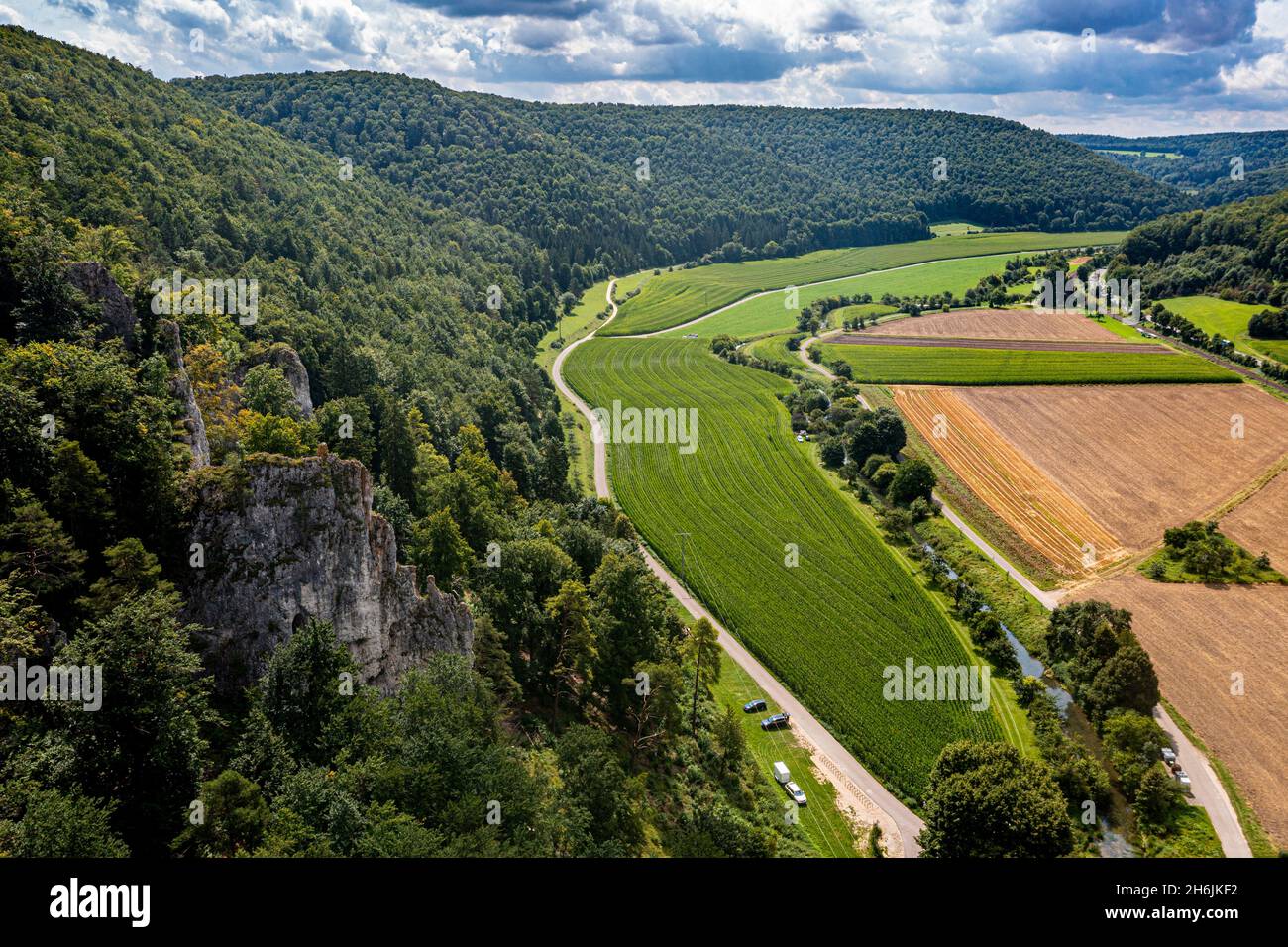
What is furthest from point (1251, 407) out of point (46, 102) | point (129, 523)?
point (46, 102)

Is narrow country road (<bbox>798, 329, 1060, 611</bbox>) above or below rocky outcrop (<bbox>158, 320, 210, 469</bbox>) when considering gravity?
below

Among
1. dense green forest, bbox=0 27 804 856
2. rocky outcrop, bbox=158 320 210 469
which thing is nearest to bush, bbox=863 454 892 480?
dense green forest, bbox=0 27 804 856

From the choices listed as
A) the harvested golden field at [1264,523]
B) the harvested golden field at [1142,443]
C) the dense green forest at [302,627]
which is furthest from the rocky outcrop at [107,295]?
the harvested golden field at [1264,523]

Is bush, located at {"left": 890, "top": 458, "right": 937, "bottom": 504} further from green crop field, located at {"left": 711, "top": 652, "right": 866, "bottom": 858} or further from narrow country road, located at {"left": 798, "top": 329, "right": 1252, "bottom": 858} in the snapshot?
narrow country road, located at {"left": 798, "top": 329, "right": 1252, "bottom": 858}

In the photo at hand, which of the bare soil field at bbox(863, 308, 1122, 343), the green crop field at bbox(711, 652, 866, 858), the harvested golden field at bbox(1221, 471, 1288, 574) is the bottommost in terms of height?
the green crop field at bbox(711, 652, 866, 858)

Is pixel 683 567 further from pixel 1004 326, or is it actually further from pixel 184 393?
pixel 1004 326

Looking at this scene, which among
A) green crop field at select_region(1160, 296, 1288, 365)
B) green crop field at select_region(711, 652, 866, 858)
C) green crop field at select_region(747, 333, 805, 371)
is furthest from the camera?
green crop field at select_region(747, 333, 805, 371)

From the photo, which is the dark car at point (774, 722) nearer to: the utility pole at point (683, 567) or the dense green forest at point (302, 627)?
the dense green forest at point (302, 627)

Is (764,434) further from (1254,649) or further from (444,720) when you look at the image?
(444,720)
